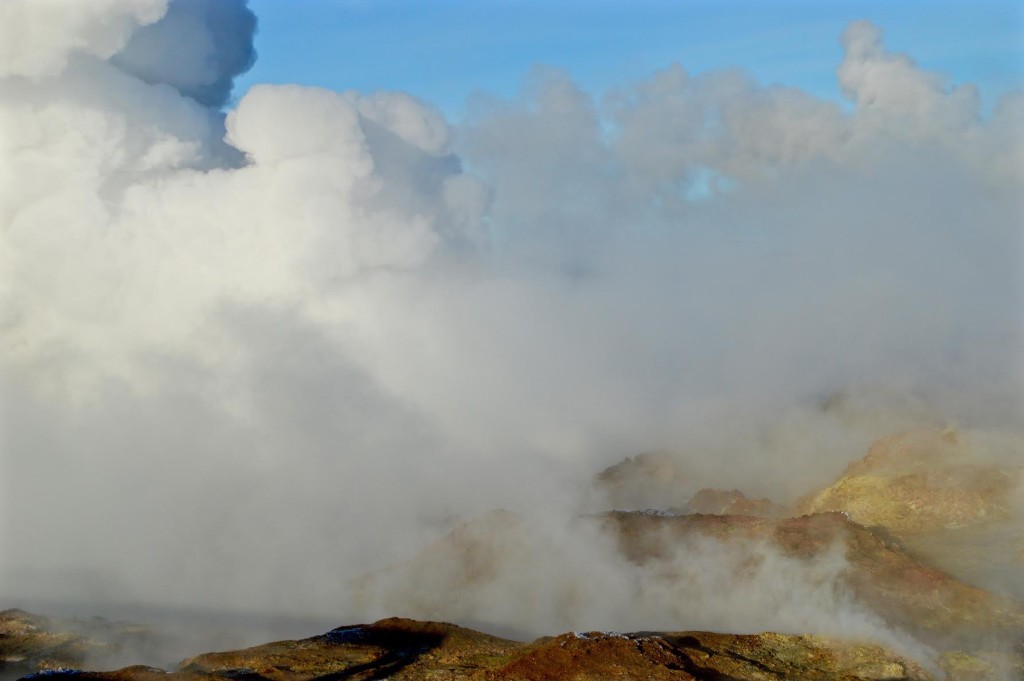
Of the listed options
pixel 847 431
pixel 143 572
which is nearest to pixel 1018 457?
pixel 847 431

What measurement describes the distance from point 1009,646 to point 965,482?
12898 millimetres

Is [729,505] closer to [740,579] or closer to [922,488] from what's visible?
[922,488]

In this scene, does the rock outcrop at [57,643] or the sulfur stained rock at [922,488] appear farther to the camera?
the sulfur stained rock at [922,488]

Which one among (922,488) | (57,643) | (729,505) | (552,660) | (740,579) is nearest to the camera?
(552,660)

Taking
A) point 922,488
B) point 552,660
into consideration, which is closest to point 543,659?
point 552,660

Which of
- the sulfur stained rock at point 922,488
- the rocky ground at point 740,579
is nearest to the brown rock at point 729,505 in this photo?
the rocky ground at point 740,579

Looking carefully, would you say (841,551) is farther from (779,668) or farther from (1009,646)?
(779,668)

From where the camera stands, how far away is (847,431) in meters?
40.8

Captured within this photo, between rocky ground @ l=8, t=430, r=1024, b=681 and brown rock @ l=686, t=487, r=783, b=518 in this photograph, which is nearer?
rocky ground @ l=8, t=430, r=1024, b=681

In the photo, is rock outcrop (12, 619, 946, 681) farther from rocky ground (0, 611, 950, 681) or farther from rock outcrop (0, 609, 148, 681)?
rock outcrop (0, 609, 148, 681)

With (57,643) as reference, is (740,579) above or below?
above

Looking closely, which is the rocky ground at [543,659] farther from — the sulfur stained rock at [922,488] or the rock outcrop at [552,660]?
the sulfur stained rock at [922,488]

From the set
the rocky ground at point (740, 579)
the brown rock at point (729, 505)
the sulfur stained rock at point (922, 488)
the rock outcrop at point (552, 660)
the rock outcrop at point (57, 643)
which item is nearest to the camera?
the rock outcrop at point (552, 660)

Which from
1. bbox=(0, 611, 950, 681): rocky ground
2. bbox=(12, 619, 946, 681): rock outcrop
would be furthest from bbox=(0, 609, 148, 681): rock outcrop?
bbox=(12, 619, 946, 681): rock outcrop
